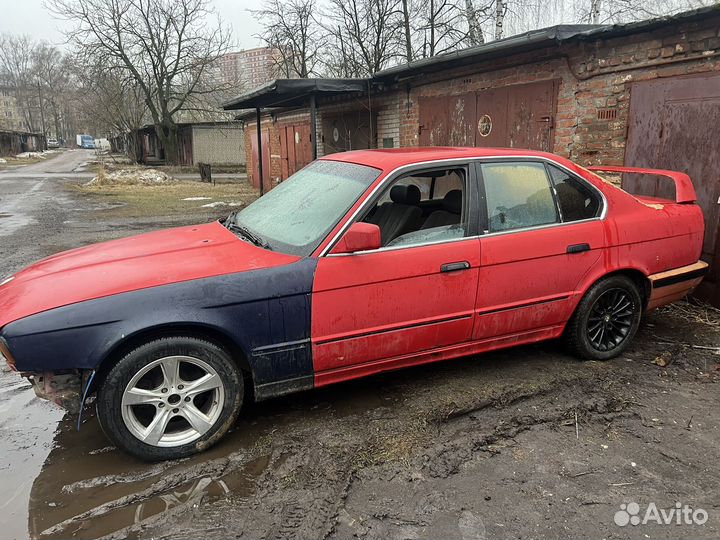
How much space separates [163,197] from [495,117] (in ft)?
45.7

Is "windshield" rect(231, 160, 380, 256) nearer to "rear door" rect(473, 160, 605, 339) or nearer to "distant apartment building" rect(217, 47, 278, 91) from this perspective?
"rear door" rect(473, 160, 605, 339)

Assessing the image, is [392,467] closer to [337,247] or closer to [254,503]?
[254,503]

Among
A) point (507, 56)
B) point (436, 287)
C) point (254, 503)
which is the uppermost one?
point (507, 56)

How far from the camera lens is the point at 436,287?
3281 millimetres

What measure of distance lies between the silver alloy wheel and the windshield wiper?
0.87m

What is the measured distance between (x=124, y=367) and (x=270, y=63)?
28.7m

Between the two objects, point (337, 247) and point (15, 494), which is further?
point (337, 247)

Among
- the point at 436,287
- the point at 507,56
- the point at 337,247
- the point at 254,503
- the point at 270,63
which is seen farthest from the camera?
the point at 270,63

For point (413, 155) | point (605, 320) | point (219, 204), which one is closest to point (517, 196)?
point (413, 155)

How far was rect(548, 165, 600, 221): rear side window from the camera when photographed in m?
3.76

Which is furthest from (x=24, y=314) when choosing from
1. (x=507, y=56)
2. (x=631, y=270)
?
(x=507, y=56)

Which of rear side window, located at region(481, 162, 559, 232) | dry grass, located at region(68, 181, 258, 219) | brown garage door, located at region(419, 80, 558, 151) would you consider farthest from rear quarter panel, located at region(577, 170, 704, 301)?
dry grass, located at region(68, 181, 258, 219)

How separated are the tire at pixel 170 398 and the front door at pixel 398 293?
561mm

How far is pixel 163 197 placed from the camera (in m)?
18.2
